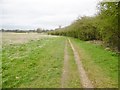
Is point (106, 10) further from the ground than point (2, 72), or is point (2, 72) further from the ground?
point (106, 10)

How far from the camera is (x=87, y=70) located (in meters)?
13.1

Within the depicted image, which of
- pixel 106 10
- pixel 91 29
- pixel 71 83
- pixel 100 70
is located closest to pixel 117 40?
pixel 106 10

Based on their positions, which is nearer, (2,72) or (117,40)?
(2,72)

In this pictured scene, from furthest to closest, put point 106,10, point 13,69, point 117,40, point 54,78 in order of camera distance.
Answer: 1. point 117,40
2. point 106,10
3. point 13,69
4. point 54,78

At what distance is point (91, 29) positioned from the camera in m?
51.8

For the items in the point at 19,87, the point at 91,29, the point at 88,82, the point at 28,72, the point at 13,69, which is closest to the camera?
the point at 19,87

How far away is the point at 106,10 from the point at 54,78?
523 inches

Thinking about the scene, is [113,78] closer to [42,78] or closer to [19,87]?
[42,78]

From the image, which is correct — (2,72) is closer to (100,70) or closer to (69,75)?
(69,75)

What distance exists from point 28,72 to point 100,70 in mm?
3818

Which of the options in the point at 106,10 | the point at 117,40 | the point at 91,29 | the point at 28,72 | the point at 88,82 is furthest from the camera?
the point at 91,29

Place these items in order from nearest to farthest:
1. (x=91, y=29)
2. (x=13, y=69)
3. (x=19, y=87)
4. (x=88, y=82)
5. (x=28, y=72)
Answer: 1. (x=19, y=87)
2. (x=88, y=82)
3. (x=28, y=72)
4. (x=13, y=69)
5. (x=91, y=29)

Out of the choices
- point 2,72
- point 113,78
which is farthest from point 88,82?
point 2,72

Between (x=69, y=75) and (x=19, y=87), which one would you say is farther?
(x=69, y=75)
